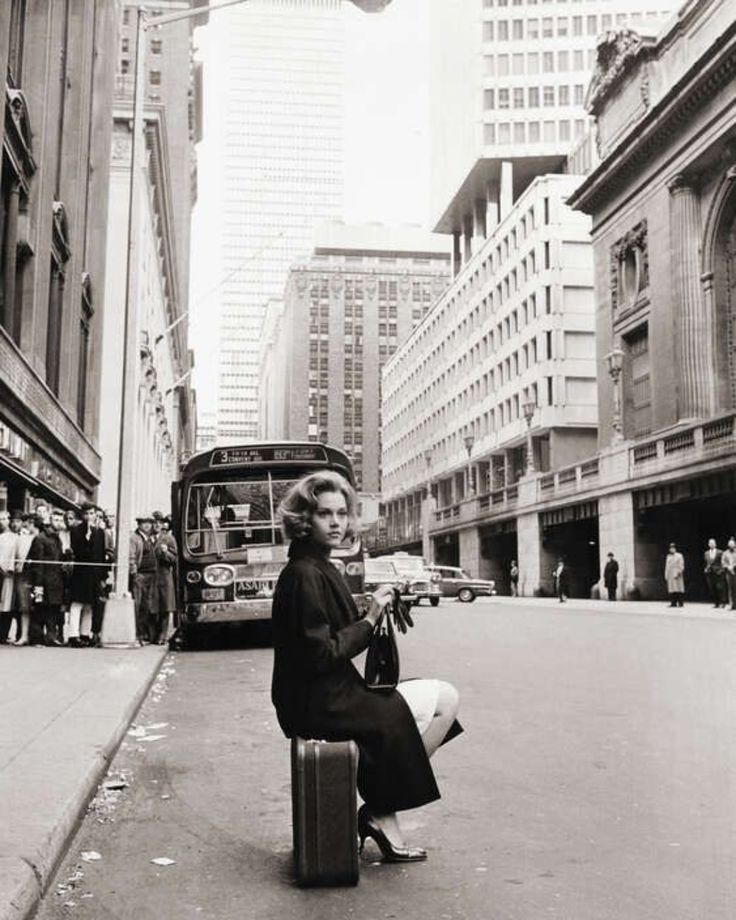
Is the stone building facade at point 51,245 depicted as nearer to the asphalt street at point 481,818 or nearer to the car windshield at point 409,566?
the car windshield at point 409,566

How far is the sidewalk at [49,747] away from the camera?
13.4 ft

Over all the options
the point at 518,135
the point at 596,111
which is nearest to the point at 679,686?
the point at 596,111

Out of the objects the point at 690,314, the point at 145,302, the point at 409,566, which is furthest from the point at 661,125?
the point at 145,302

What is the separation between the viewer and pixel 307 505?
431 cm

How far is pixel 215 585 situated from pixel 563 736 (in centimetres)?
883

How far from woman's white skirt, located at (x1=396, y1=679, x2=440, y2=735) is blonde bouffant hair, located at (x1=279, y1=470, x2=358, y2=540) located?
0.73 meters

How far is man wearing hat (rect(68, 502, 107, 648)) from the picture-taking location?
A: 1570cm

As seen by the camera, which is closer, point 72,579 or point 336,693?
point 336,693

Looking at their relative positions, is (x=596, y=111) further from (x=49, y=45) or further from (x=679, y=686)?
(x=679, y=686)

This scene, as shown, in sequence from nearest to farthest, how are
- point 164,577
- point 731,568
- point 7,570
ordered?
point 7,570 < point 164,577 < point 731,568

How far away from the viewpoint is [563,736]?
7793 mm

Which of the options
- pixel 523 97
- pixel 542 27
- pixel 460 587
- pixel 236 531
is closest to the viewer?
pixel 236 531

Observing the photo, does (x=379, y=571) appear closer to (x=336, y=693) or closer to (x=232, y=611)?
(x=232, y=611)

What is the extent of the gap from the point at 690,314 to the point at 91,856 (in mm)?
41013
